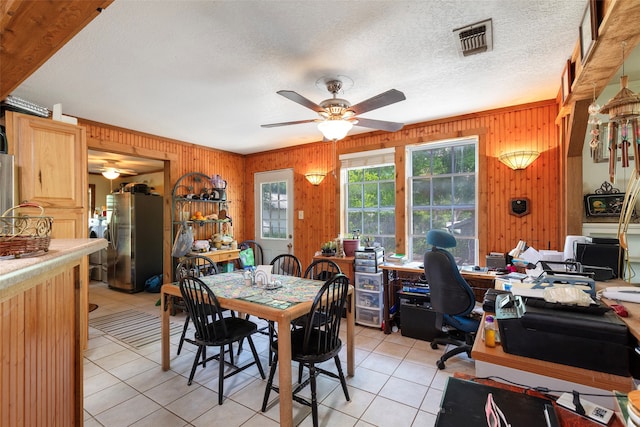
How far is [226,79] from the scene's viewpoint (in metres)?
2.68

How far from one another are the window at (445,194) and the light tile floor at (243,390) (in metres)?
1.34

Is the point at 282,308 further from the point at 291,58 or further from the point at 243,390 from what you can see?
the point at 291,58

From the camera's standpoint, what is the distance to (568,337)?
48.3 inches

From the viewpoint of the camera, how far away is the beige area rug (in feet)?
11.3

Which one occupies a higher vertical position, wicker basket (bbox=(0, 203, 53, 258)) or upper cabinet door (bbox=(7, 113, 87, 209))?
A: upper cabinet door (bbox=(7, 113, 87, 209))

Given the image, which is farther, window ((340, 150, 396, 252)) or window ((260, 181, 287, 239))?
window ((260, 181, 287, 239))

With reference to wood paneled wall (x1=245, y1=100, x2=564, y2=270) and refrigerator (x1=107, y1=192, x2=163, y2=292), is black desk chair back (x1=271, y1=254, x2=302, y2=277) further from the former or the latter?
refrigerator (x1=107, y1=192, x2=163, y2=292)

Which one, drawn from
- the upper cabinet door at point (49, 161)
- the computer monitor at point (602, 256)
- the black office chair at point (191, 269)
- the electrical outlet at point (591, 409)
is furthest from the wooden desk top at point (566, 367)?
the upper cabinet door at point (49, 161)

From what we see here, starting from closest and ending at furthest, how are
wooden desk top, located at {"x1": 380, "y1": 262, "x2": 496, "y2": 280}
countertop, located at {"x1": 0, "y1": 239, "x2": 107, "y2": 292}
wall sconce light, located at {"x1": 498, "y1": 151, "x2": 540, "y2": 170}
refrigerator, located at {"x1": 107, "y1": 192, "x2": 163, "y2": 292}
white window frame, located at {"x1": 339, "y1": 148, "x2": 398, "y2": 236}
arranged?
countertop, located at {"x1": 0, "y1": 239, "x2": 107, "y2": 292} → wooden desk top, located at {"x1": 380, "y1": 262, "x2": 496, "y2": 280} → wall sconce light, located at {"x1": 498, "y1": 151, "x2": 540, "y2": 170} → white window frame, located at {"x1": 339, "y1": 148, "x2": 398, "y2": 236} → refrigerator, located at {"x1": 107, "y1": 192, "x2": 163, "y2": 292}

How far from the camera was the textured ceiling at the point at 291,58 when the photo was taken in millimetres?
1818

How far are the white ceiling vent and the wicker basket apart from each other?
250 cm

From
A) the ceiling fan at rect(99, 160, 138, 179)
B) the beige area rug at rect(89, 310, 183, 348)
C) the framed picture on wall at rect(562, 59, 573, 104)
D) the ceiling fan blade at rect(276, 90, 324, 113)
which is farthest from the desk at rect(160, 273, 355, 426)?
the ceiling fan at rect(99, 160, 138, 179)

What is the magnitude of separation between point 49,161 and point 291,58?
245 cm

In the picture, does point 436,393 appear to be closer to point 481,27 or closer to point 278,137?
point 481,27
